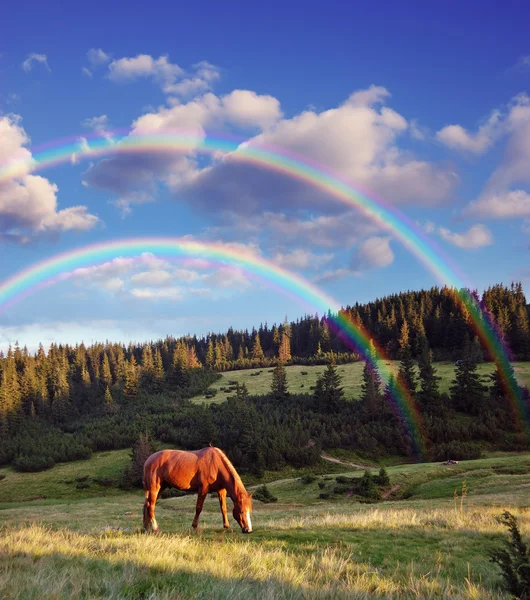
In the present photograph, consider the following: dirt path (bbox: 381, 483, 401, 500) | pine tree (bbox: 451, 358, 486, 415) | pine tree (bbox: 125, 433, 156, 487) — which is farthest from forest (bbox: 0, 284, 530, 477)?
dirt path (bbox: 381, 483, 401, 500)

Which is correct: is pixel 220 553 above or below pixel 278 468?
above

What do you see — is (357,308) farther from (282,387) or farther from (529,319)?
(282,387)

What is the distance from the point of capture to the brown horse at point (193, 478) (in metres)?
11.1

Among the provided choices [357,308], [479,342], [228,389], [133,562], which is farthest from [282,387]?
[357,308]

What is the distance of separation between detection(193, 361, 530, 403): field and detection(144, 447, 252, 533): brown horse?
235 feet

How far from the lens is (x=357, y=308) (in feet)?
561

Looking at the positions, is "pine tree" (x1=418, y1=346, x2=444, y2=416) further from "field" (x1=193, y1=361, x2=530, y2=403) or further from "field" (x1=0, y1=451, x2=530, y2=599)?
"field" (x1=0, y1=451, x2=530, y2=599)

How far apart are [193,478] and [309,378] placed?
90.2 meters

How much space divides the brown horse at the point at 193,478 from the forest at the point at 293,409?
→ 41.9 m

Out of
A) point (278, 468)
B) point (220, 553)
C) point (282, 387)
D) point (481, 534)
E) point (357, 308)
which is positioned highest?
point (357, 308)

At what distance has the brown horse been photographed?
11.1 metres

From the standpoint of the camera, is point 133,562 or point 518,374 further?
point 518,374

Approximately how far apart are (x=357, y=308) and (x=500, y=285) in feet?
170

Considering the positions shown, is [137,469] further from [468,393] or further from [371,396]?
[468,393]
